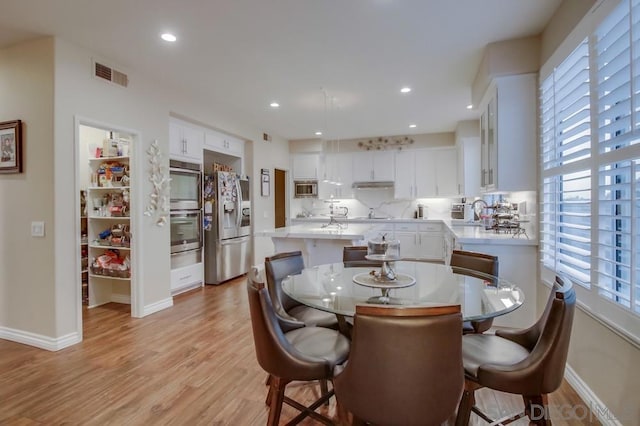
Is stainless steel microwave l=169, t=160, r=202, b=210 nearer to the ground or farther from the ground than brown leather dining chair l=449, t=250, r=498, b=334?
farther from the ground

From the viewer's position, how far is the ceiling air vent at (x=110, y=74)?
3149 mm

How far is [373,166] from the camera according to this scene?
23.5 feet

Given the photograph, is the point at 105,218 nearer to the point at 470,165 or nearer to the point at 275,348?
the point at 275,348

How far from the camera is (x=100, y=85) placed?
10.4ft

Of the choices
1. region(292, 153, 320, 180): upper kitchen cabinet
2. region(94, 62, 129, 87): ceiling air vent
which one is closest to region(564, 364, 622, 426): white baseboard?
region(94, 62, 129, 87): ceiling air vent

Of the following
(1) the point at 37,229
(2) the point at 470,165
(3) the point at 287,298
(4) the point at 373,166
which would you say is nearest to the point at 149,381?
(3) the point at 287,298

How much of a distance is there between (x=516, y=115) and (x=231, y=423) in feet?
10.7

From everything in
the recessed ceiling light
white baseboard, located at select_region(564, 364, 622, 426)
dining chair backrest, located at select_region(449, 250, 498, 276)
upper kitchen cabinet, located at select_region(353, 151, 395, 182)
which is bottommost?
white baseboard, located at select_region(564, 364, 622, 426)

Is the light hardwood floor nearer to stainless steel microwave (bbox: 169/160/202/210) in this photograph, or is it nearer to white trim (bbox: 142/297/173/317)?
white trim (bbox: 142/297/173/317)

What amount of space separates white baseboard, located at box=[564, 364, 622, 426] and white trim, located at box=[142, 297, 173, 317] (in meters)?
3.85

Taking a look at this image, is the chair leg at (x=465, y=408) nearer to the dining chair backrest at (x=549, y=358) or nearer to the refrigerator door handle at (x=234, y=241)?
the dining chair backrest at (x=549, y=358)

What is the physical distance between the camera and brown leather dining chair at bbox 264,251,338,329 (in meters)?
2.22

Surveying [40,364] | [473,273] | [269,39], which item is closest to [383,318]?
[473,273]

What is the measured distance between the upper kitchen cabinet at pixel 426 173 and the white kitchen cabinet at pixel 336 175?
41.2 inches
